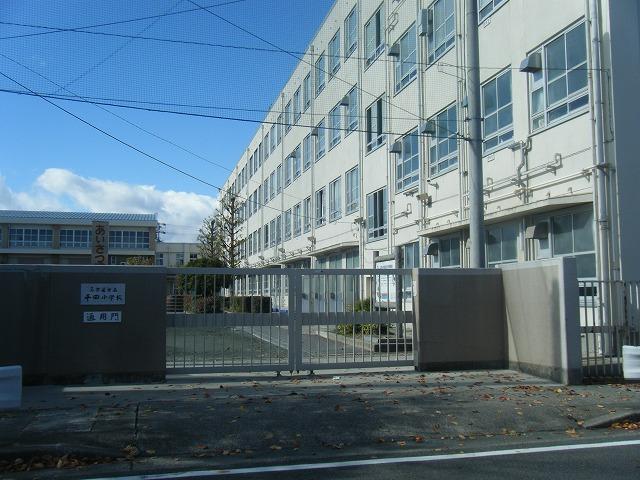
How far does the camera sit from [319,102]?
34.5 meters

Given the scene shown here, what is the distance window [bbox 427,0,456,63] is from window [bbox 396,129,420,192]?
272cm

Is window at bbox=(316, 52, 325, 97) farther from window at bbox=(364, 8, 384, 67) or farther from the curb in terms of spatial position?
the curb

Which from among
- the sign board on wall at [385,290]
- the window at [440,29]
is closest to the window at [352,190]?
the window at [440,29]

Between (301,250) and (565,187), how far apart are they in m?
25.1

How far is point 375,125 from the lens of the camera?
26188 mm

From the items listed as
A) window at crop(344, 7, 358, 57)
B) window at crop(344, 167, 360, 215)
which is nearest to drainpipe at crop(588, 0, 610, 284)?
window at crop(344, 167, 360, 215)

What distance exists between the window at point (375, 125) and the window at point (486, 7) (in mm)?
7337

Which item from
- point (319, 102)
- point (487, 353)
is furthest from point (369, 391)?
point (319, 102)

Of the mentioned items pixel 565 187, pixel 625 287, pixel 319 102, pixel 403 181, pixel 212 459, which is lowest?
pixel 212 459

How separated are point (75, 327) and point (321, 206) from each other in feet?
83.0

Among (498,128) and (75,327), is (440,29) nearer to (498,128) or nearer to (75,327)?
(498,128)

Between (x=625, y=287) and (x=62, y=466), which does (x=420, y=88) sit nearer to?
(x=625, y=287)

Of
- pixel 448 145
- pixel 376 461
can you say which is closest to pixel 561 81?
pixel 448 145

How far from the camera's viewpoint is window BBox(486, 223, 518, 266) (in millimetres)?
16312
